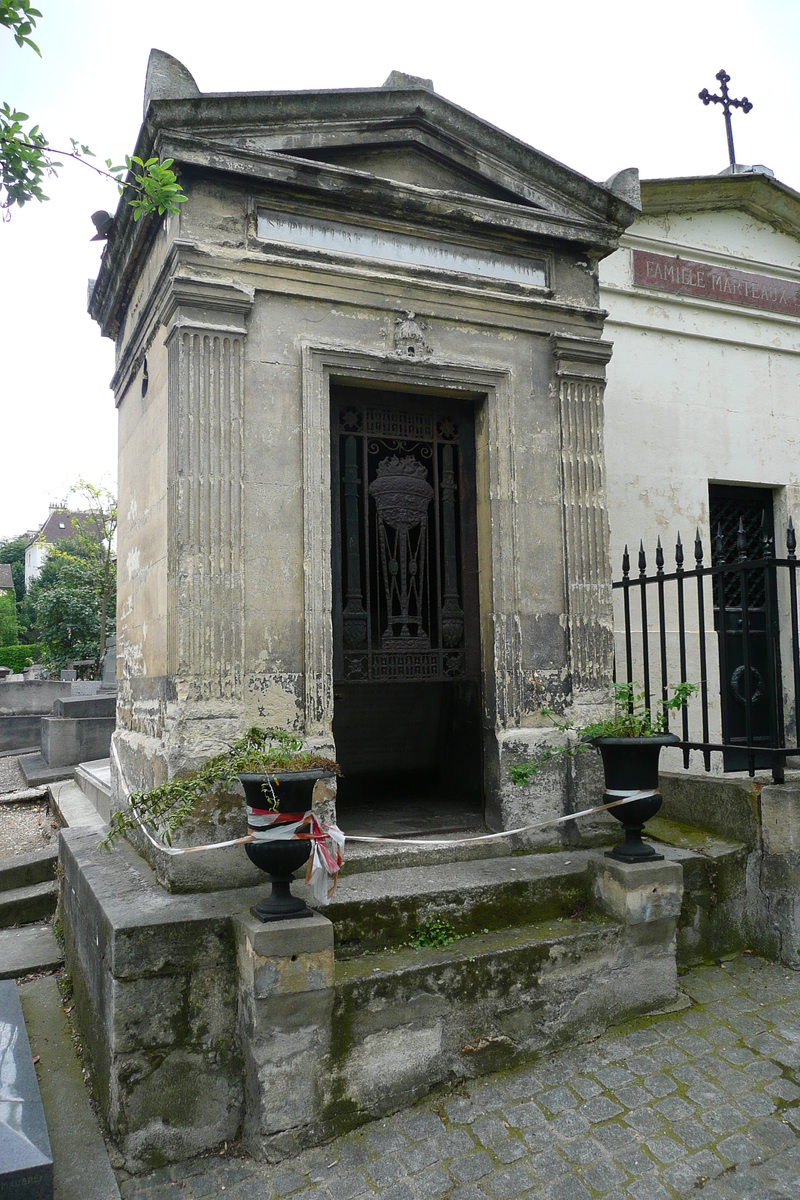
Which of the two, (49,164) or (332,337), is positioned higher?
(49,164)

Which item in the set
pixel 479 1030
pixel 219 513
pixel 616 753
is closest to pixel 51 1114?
pixel 479 1030

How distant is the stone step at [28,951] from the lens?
455cm

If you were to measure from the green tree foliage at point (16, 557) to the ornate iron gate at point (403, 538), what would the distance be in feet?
205

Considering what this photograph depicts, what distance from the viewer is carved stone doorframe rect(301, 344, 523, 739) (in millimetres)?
4098

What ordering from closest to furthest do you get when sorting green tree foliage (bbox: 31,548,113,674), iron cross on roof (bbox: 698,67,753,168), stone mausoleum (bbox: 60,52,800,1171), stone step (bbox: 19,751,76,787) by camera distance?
stone mausoleum (bbox: 60,52,800,1171) < iron cross on roof (bbox: 698,67,753,168) < stone step (bbox: 19,751,76,787) < green tree foliage (bbox: 31,548,113,674)

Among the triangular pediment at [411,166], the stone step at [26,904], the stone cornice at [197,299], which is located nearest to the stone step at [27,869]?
the stone step at [26,904]

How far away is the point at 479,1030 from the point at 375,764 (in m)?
3.67

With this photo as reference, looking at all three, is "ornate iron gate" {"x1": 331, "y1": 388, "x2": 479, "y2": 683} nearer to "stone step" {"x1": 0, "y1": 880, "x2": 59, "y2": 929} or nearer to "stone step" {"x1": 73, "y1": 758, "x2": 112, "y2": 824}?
"stone step" {"x1": 73, "y1": 758, "x2": 112, "y2": 824}

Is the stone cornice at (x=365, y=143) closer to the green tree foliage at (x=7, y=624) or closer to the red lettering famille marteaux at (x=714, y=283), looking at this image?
the red lettering famille marteaux at (x=714, y=283)

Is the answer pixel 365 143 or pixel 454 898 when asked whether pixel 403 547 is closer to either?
pixel 454 898

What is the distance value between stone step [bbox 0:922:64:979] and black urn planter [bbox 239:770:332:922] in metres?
2.23

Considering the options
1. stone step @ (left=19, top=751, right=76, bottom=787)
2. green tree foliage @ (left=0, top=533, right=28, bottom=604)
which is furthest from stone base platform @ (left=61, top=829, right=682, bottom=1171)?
green tree foliage @ (left=0, top=533, right=28, bottom=604)

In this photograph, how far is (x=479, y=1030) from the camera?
3.39 meters

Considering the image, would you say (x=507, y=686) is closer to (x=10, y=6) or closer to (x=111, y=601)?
(x=10, y=6)
